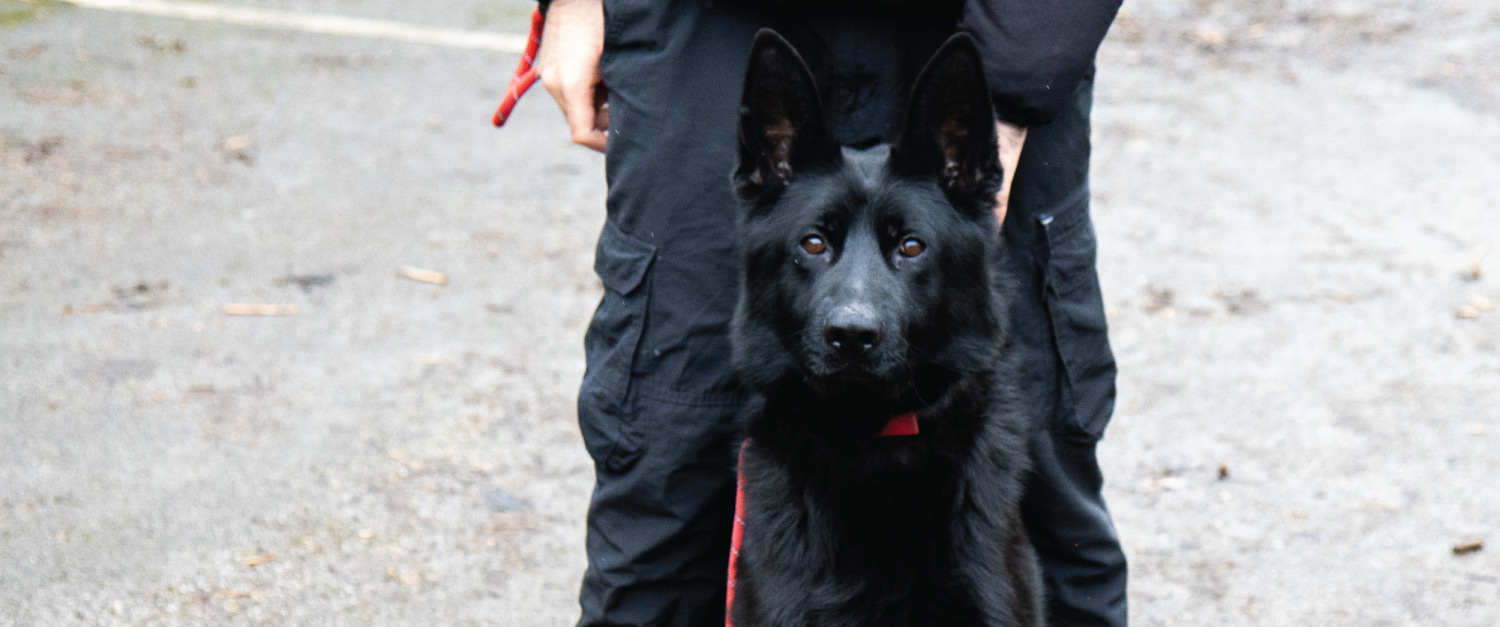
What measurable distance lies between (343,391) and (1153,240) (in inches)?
124

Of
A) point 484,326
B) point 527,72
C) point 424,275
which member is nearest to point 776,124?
point 527,72

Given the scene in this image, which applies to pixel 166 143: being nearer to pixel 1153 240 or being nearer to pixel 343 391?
pixel 343 391

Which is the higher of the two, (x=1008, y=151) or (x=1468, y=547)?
(x=1008, y=151)

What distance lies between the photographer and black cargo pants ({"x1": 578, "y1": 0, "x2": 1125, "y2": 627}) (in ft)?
7.70

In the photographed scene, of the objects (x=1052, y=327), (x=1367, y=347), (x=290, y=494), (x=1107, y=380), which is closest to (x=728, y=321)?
(x=1052, y=327)

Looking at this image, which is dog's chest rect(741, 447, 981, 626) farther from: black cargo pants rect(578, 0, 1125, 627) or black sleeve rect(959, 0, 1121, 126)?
black sleeve rect(959, 0, 1121, 126)

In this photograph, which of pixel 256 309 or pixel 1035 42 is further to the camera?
pixel 256 309

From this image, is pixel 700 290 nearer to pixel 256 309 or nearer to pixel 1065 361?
pixel 1065 361

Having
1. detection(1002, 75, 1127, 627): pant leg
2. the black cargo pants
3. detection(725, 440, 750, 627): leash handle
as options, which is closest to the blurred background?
detection(1002, 75, 1127, 627): pant leg

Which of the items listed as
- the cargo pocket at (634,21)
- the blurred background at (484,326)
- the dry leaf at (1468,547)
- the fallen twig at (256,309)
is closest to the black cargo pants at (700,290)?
the cargo pocket at (634,21)

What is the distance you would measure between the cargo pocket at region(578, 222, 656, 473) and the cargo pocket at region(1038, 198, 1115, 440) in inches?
30.1

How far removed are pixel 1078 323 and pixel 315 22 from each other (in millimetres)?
6583

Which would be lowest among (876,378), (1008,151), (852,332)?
(876,378)

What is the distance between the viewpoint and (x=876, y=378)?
2.28m
